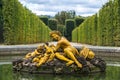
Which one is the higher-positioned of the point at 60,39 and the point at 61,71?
the point at 60,39

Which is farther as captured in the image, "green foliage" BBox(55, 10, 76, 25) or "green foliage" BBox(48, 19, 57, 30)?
"green foliage" BBox(55, 10, 76, 25)

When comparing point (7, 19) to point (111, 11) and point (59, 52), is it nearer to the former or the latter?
point (111, 11)

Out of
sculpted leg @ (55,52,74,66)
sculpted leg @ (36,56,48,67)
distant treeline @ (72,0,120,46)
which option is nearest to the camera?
sculpted leg @ (55,52,74,66)

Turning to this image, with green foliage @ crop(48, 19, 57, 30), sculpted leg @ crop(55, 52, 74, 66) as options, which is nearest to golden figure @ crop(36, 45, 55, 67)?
sculpted leg @ crop(55, 52, 74, 66)

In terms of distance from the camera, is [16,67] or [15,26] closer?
[16,67]

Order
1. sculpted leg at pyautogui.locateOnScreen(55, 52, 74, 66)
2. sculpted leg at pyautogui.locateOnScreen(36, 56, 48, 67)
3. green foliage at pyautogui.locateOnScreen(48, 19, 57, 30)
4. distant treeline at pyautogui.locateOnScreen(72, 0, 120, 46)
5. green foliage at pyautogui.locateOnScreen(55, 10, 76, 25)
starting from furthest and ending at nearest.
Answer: green foliage at pyautogui.locateOnScreen(55, 10, 76, 25)
green foliage at pyautogui.locateOnScreen(48, 19, 57, 30)
distant treeline at pyautogui.locateOnScreen(72, 0, 120, 46)
sculpted leg at pyautogui.locateOnScreen(36, 56, 48, 67)
sculpted leg at pyautogui.locateOnScreen(55, 52, 74, 66)

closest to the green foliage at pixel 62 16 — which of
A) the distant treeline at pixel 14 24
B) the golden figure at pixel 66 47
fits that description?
the distant treeline at pixel 14 24

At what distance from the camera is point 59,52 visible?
12406 mm

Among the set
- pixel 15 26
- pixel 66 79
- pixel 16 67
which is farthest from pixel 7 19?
pixel 66 79

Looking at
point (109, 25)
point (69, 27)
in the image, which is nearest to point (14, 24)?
point (109, 25)

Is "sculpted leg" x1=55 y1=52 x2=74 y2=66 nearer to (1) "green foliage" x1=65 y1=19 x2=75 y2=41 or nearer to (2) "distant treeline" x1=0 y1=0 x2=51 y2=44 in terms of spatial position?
(2) "distant treeline" x1=0 y1=0 x2=51 y2=44

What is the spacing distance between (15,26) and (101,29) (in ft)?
23.4

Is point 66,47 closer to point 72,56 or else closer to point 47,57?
point 72,56

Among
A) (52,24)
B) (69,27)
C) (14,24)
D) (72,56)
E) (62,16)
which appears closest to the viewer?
(72,56)
